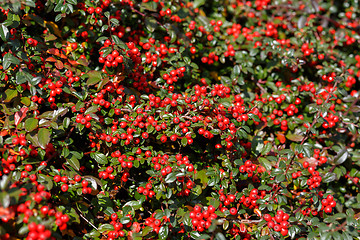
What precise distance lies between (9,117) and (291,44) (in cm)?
369

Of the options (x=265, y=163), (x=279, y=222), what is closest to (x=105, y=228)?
(x=279, y=222)

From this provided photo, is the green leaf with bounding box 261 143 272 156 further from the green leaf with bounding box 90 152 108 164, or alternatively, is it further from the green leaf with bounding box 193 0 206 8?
the green leaf with bounding box 193 0 206 8

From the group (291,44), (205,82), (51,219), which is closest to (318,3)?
(291,44)

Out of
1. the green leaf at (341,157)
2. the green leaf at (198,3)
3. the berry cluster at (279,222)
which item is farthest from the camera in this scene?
the green leaf at (198,3)

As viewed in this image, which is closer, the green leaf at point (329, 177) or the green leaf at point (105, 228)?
the green leaf at point (105, 228)

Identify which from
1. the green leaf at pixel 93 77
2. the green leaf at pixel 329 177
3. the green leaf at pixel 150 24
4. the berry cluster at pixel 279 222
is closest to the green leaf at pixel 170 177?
the berry cluster at pixel 279 222

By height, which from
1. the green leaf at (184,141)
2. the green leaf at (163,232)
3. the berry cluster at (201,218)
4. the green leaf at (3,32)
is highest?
the green leaf at (3,32)

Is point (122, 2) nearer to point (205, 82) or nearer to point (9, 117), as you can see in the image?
Result: point (205, 82)

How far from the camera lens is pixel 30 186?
221 cm

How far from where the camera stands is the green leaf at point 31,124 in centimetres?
251

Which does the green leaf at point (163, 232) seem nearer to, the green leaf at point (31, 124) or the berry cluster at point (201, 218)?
the berry cluster at point (201, 218)

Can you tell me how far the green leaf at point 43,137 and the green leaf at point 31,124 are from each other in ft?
0.22

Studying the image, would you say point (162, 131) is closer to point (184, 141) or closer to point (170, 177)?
point (184, 141)

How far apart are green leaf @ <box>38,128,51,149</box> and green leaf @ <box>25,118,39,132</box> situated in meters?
0.07
